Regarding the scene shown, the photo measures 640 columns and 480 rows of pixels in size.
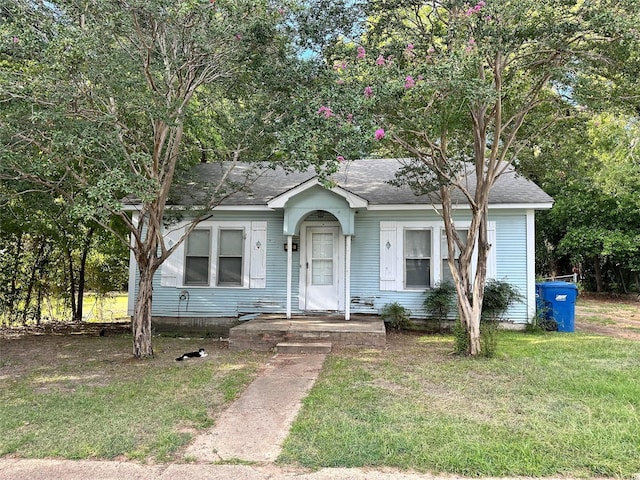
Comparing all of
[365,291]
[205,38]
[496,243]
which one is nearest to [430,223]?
[496,243]

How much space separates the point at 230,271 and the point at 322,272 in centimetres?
217

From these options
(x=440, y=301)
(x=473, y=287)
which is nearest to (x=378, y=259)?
(x=440, y=301)

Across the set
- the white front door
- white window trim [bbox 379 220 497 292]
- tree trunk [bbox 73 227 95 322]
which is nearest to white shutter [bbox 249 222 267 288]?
the white front door

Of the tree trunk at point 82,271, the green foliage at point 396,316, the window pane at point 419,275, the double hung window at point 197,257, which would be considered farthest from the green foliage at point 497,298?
the tree trunk at point 82,271

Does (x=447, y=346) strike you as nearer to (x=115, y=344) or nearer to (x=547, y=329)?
(x=547, y=329)

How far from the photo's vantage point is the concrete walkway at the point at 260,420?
3.44 metres

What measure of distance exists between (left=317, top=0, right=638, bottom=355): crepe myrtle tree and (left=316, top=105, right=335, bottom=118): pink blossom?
0.02 m

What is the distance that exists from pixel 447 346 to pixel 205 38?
6.36 meters

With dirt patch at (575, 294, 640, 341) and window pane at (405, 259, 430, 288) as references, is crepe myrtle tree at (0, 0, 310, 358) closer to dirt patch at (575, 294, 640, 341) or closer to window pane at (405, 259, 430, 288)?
window pane at (405, 259, 430, 288)

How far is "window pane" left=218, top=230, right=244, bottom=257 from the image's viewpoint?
1023cm

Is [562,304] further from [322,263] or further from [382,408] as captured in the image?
[382,408]

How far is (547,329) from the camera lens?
959cm

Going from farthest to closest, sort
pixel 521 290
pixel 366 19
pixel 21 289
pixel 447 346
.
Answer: pixel 21 289 → pixel 521 290 → pixel 447 346 → pixel 366 19

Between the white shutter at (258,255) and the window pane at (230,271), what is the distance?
0.32 m
